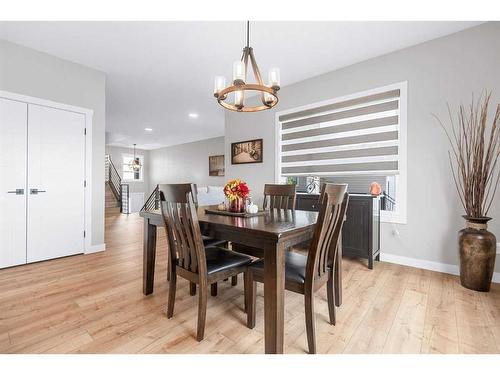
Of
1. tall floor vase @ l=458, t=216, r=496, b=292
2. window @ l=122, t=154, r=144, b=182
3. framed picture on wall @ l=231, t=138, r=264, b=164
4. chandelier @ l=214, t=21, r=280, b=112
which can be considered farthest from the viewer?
window @ l=122, t=154, r=144, b=182

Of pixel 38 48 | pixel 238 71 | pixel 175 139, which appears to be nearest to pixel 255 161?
pixel 238 71

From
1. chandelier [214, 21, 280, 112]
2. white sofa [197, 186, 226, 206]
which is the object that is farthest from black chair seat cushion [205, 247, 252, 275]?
white sofa [197, 186, 226, 206]

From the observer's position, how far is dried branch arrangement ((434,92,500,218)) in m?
2.20

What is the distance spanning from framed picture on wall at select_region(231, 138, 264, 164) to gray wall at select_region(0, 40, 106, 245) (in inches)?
88.4

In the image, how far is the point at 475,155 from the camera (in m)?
2.23

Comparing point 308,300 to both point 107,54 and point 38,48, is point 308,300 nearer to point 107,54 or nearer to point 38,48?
point 107,54

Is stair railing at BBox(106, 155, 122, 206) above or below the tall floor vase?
above

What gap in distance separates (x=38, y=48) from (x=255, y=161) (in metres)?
3.29

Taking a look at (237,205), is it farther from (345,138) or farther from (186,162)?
(186,162)

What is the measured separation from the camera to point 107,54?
3.03 metres

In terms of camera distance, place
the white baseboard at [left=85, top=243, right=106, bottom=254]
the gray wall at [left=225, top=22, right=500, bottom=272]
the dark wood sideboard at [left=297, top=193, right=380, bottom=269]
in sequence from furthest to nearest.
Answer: the white baseboard at [left=85, top=243, right=106, bottom=254], the dark wood sideboard at [left=297, top=193, right=380, bottom=269], the gray wall at [left=225, top=22, right=500, bottom=272]

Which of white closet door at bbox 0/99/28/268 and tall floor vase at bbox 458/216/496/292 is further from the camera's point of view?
white closet door at bbox 0/99/28/268

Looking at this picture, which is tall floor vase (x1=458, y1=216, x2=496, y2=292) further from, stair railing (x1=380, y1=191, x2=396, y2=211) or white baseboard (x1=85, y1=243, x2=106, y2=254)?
white baseboard (x1=85, y1=243, x2=106, y2=254)

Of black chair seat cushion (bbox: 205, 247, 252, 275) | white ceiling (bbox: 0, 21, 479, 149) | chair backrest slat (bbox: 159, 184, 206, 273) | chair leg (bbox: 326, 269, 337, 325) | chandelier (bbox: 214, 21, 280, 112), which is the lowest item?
chair leg (bbox: 326, 269, 337, 325)
